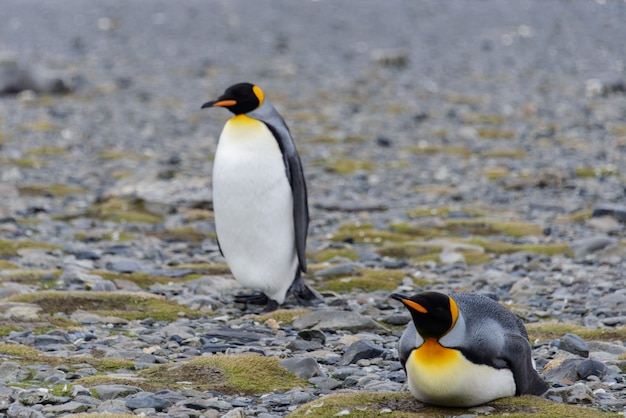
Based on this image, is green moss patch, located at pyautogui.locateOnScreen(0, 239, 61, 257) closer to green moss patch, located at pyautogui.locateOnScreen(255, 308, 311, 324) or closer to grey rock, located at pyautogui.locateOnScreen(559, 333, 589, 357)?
green moss patch, located at pyautogui.locateOnScreen(255, 308, 311, 324)

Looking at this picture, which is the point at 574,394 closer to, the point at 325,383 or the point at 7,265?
the point at 325,383

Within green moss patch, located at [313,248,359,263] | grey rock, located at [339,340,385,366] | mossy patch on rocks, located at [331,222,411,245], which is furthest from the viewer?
mossy patch on rocks, located at [331,222,411,245]

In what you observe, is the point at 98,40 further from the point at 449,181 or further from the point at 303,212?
the point at 303,212

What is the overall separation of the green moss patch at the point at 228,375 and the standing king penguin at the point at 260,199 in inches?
85.5

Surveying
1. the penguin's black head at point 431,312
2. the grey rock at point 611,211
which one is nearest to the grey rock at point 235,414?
the penguin's black head at point 431,312

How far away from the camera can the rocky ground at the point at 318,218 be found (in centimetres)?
625

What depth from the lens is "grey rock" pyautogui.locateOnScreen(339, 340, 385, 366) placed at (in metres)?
6.79

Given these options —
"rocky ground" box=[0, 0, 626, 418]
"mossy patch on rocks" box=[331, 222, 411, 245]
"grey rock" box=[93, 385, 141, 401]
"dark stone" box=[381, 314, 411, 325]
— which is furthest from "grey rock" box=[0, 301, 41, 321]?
"mossy patch on rocks" box=[331, 222, 411, 245]

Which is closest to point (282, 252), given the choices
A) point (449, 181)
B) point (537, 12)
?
point (449, 181)

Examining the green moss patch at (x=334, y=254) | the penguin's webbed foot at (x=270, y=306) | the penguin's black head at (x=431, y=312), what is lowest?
the penguin's webbed foot at (x=270, y=306)

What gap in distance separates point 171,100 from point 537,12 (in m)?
23.2

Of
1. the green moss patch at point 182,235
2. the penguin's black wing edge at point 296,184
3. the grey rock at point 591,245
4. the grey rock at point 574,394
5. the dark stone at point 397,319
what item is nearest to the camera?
the grey rock at point 574,394

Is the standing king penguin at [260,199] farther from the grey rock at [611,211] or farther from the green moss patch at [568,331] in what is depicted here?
the grey rock at [611,211]

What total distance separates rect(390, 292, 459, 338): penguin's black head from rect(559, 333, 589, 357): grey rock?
2.08 meters
